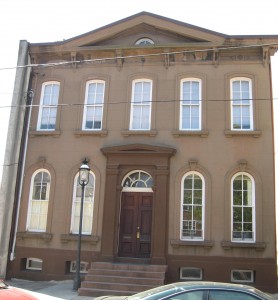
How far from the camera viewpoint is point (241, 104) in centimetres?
1510

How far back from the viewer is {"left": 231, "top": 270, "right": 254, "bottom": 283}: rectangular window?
45.5 feet

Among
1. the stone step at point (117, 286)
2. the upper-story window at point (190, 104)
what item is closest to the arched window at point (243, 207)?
the upper-story window at point (190, 104)

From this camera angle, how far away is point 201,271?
554 inches

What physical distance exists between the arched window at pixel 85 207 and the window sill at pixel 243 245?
4.87 metres

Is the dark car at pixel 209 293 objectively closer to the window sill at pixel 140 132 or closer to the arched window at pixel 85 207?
the arched window at pixel 85 207

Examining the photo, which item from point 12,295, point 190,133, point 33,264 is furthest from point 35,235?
point 12,295

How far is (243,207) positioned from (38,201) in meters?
7.63

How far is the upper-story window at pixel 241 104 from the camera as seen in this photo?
14922mm

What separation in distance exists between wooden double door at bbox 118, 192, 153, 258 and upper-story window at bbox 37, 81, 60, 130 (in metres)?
4.25

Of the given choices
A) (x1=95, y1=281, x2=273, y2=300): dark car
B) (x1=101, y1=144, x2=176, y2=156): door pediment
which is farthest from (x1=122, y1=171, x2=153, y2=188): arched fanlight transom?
(x1=95, y1=281, x2=273, y2=300): dark car

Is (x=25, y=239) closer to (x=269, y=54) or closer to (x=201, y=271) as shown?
(x=201, y=271)

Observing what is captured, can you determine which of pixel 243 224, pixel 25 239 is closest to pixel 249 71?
pixel 243 224

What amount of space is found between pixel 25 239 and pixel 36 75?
6.58 m

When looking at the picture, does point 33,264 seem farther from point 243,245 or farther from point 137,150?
point 243,245
